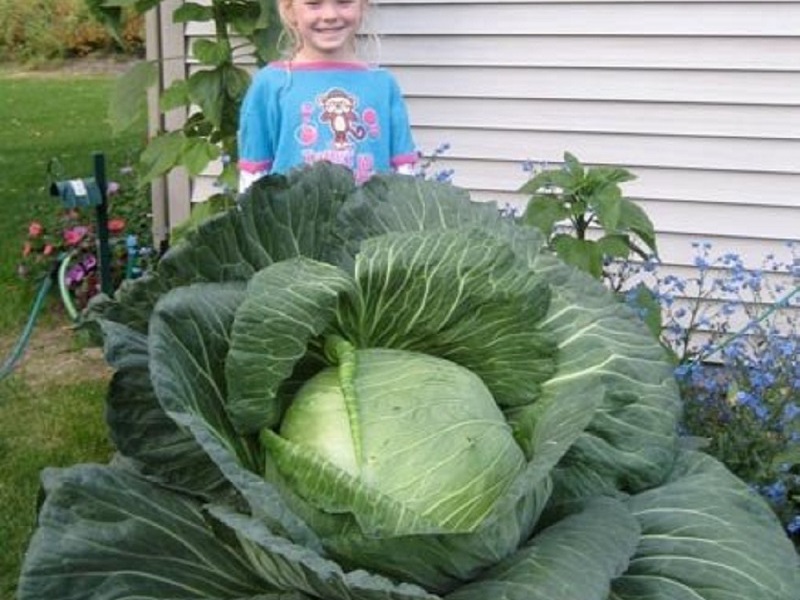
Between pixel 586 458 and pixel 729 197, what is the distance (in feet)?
11.7

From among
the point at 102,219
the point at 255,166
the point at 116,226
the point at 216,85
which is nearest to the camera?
the point at 255,166

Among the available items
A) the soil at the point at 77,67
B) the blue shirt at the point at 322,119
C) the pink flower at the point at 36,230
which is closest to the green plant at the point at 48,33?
the soil at the point at 77,67

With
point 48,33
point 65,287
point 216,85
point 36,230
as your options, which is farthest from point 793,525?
point 48,33

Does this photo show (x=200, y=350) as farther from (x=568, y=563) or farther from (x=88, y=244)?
(x=88, y=244)

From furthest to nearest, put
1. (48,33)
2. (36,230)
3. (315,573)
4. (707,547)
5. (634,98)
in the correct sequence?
(48,33) → (36,230) → (634,98) → (707,547) → (315,573)

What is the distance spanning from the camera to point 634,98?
4848mm

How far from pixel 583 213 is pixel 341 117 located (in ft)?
2.44

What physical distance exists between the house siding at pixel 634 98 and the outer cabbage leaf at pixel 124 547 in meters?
3.42

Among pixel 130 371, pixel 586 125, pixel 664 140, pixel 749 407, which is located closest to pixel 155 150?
pixel 586 125

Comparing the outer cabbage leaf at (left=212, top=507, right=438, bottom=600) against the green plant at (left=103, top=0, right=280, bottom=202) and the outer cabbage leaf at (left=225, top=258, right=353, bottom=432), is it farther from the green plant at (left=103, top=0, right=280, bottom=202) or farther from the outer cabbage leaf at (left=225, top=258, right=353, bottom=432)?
the green plant at (left=103, top=0, right=280, bottom=202)

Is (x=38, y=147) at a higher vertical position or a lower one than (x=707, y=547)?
lower

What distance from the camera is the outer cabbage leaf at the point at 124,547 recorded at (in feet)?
4.42

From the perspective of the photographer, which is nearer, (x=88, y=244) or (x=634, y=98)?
(x=634, y=98)

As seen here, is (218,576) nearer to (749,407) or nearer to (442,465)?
(442,465)
